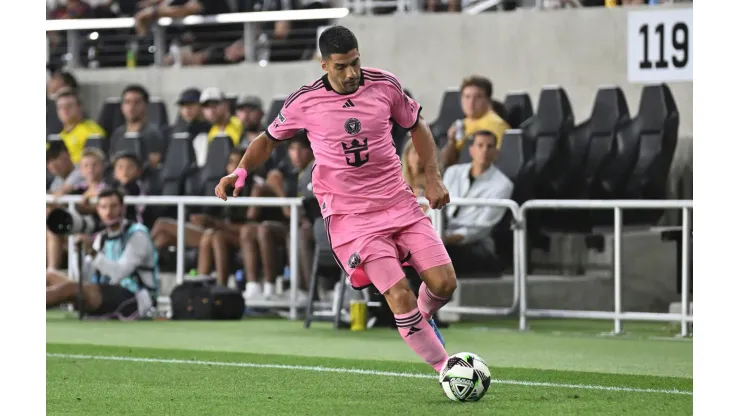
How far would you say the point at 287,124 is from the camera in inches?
338

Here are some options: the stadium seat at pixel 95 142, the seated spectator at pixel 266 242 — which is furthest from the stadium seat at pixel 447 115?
the stadium seat at pixel 95 142

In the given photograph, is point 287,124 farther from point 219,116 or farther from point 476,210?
point 219,116

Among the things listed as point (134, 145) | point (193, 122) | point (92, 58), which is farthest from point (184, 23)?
point (134, 145)

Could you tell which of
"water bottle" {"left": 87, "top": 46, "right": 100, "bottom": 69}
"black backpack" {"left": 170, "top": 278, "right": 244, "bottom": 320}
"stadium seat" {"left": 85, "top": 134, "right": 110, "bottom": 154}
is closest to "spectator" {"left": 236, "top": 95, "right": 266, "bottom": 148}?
"stadium seat" {"left": 85, "top": 134, "right": 110, "bottom": 154}

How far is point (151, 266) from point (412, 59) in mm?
5555

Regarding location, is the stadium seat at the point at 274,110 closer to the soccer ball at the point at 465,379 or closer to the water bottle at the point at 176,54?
the water bottle at the point at 176,54

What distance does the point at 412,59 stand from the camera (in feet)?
61.8

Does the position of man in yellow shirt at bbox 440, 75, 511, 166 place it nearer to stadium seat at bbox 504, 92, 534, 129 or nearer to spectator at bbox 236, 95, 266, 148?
stadium seat at bbox 504, 92, 534, 129

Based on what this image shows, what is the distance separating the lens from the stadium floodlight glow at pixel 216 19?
763 inches

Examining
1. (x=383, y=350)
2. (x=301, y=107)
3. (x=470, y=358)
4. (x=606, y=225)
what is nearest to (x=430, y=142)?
(x=301, y=107)

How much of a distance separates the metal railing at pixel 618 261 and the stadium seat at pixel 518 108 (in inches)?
106

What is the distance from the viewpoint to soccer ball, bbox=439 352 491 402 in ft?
25.9

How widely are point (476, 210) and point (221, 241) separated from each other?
2.88 meters

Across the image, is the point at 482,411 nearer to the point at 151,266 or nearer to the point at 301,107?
the point at 301,107
